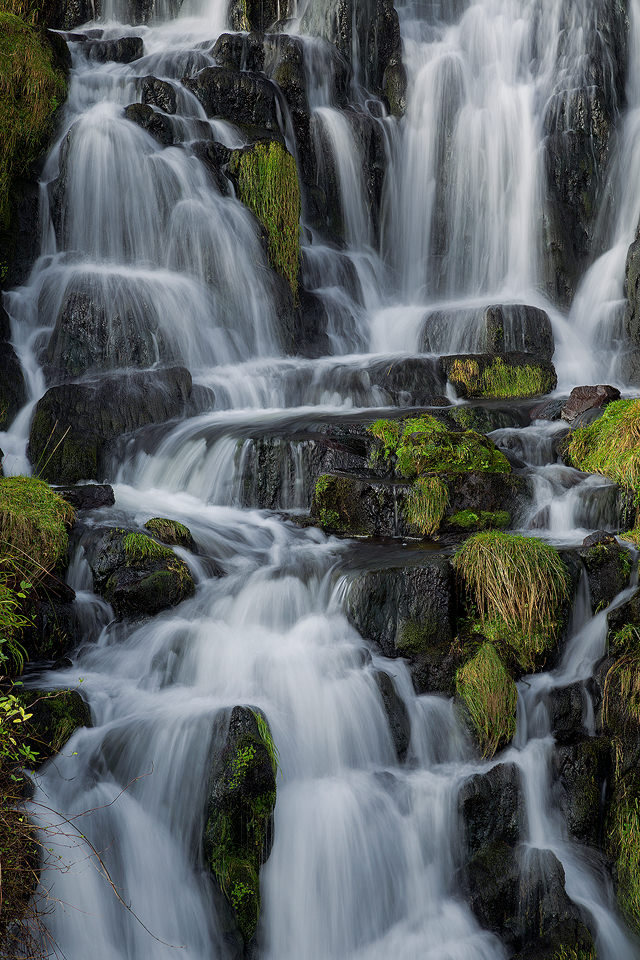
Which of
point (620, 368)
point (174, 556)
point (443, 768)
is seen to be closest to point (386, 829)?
point (443, 768)

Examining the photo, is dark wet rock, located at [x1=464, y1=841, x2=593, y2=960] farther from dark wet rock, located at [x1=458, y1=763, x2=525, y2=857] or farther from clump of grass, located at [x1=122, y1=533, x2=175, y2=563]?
clump of grass, located at [x1=122, y1=533, x2=175, y2=563]

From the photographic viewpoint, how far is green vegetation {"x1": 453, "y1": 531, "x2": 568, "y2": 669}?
5.94 meters

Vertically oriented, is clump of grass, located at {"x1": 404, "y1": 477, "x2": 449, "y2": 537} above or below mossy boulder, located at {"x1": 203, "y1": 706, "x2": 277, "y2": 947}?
above

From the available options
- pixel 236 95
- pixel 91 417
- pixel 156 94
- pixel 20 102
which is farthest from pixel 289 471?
pixel 236 95

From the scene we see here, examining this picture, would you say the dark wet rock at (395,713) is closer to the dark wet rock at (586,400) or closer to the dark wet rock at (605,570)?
the dark wet rock at (605,570)

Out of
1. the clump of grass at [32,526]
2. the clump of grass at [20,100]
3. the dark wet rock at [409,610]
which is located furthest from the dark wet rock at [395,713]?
the clump of grass at [20,100]

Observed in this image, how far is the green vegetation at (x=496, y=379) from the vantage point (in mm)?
10961

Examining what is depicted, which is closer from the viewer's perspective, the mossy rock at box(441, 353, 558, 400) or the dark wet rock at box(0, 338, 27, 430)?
the dark wet rock at box(0, 338, 27, 430)

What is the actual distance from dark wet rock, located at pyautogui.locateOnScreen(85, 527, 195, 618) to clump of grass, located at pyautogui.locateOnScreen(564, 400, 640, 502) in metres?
4.11

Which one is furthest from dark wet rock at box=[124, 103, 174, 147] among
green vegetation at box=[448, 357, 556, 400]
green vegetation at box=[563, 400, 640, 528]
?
green vegetation at box=[563, 400, 640, 528]

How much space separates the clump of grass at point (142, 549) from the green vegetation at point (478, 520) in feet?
8.79

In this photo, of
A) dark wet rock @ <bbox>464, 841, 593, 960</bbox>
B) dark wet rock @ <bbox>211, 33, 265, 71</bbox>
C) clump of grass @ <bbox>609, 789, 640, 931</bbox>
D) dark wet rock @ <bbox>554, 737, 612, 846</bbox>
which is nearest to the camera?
dark wet rock @ <bbox>464, 841, 593, 960</bbox>

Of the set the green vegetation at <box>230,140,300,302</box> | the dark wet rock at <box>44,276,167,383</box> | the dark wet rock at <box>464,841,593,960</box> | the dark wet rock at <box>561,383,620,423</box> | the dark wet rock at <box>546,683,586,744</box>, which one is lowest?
the dark wet rock at <box>464,841,593,960</box>

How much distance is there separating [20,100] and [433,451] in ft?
29.0
